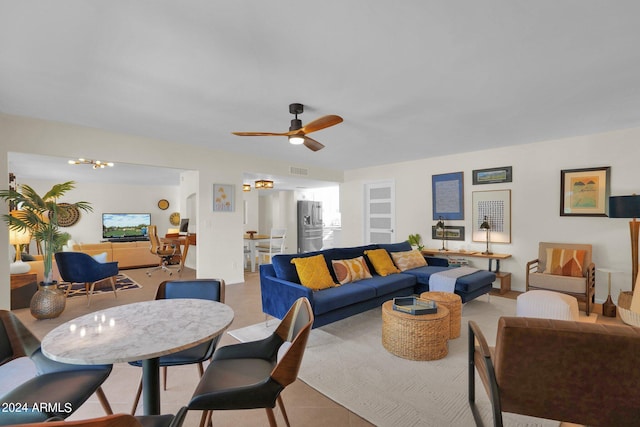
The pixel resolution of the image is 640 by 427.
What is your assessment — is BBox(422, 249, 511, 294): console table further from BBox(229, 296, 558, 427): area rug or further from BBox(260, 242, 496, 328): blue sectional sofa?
BBox(229, 296, 558, 427): area rug

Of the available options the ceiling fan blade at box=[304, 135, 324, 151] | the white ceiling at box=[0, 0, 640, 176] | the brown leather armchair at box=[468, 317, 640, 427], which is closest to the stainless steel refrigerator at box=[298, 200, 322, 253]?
the white ceiling at box=[0, 0, 640, 176]

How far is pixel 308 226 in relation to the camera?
1027 centimetres

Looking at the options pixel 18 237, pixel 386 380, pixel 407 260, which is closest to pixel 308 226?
pixel 407 260

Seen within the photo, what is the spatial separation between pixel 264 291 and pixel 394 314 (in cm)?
148

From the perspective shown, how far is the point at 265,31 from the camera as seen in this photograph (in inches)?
77.1

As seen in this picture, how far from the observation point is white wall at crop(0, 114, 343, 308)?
3.60 meters

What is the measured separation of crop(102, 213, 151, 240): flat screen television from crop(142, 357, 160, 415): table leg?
943 cm

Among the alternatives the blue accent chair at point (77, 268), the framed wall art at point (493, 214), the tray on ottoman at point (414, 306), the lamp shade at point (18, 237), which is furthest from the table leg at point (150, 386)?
the framed wall art at point (493, 214)

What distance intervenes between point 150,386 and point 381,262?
3237mm

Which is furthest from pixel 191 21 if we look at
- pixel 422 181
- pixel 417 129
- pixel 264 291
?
pixel 422 181

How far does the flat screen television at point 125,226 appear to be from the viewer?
367 inches

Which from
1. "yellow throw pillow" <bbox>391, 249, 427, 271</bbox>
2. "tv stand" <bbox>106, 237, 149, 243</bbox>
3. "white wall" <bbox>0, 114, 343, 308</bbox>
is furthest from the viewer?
"tv stand" <bbox>106, 237, 149, 243</bbox>

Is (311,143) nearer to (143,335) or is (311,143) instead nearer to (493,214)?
(143,335)

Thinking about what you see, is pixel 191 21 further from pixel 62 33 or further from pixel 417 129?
pixel 417 129
